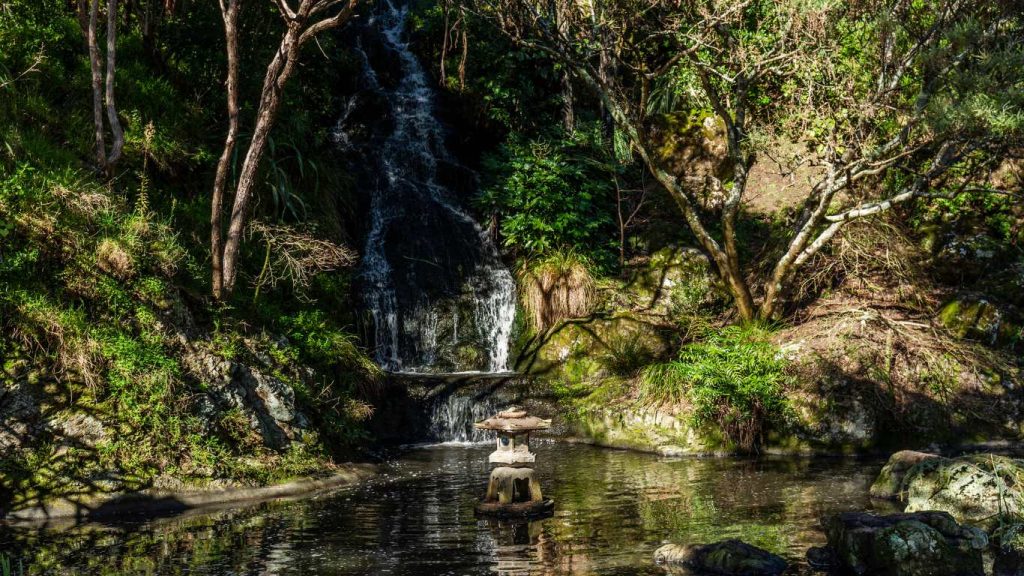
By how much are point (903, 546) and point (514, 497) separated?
4055 mm

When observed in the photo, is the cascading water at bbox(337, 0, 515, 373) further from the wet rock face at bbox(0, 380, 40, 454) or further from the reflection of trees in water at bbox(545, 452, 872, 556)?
the wet rock face at bbox(0, 380, 40, 454)

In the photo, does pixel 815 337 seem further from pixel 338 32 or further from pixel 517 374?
pixel 338 32

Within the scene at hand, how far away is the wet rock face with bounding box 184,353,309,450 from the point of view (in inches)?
460

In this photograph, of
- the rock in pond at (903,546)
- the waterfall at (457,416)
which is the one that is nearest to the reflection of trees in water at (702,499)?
the rock in pond at (903,546)

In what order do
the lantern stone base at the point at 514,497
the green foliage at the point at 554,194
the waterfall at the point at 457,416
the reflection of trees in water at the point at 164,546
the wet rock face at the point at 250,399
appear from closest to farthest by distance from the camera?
the reflection of trees in water at the point at 164,546 → the lantern stone base at the point at 514,497 → the wet rock face at the point at 250,399 → the waterfall at the point at 457,416 → the green foliage at the point at 554,194

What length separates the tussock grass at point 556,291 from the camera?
17.9m

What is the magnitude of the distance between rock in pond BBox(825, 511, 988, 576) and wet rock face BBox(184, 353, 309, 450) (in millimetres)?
7335

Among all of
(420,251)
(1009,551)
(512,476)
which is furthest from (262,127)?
(1009,551)

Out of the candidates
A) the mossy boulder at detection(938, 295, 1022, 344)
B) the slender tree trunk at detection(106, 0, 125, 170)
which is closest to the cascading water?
the slender tree trunk at detection(106, 0, 125, 170)

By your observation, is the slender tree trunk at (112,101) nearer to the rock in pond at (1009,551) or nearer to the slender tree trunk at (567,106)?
the slender tree trunk at (567,106)

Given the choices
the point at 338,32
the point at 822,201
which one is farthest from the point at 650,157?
the point at 338,32

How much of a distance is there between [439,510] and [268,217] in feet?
23.1

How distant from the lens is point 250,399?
12148mm

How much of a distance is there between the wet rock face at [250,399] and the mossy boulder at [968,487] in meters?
7.65
